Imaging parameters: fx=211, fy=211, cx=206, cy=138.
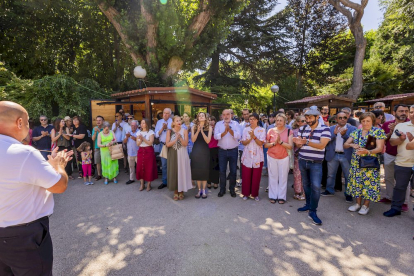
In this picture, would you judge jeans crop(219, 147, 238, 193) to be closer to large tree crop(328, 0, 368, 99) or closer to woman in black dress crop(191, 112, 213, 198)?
woman in black dress crop(191, 112, 213, 198)

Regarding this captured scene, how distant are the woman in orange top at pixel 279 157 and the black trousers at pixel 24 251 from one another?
160 inches

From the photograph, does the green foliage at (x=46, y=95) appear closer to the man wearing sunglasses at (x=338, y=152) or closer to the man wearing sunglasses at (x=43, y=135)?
the man wearing sunglasses at (x=43, y=135)

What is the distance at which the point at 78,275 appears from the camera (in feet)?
8.57

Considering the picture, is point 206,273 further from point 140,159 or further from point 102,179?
point 102,179

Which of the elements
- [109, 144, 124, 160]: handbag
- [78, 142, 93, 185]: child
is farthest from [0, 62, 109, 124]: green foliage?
[109, 144, 124, 160]: handbag

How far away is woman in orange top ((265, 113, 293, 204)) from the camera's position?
4648mm

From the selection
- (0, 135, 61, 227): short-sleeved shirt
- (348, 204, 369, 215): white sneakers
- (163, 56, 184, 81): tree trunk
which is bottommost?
(348, 204, 369, 215): white sneakers

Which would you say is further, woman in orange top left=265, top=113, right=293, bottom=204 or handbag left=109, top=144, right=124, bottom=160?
handbag left=109, top=144, right=124, bottom=160

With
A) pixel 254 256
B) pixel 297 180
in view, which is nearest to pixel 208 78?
pixel 297 180

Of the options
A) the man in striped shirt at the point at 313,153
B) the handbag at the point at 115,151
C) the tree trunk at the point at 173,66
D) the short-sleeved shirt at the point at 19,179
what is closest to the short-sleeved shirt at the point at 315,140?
the man in striped shirt at the point at 313,153

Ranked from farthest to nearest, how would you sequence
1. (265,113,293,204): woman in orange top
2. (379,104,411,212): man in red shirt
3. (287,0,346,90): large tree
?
(287,0,346,90): large tree, (265,113,293,204): woman in orange top, (379,104,411,212): man in red shirt

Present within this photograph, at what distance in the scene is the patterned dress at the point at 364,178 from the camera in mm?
4008

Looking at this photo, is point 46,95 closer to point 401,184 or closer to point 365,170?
point 365,170

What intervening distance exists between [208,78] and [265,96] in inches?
354
